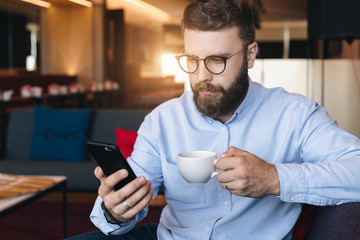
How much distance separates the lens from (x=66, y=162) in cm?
331

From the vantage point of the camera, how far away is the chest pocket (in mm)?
1268

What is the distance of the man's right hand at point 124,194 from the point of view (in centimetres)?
97

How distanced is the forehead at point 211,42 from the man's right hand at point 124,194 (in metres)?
0.43

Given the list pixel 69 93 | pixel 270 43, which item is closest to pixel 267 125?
pixel 69 93

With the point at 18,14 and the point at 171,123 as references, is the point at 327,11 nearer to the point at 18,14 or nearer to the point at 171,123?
the point at 171,123

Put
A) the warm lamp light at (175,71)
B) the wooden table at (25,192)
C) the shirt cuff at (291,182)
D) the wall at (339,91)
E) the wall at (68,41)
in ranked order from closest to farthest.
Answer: the shirt cuff at (291,182) < the wooden table at (25,192) < the wall at (339,91) < the warm lamp light at (175,71) < the wall at (68,41)

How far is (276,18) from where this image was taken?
1507 centimetres

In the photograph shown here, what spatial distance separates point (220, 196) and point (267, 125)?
26cm

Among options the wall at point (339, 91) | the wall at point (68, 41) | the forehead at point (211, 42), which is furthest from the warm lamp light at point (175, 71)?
the forehead at point (211, 42)

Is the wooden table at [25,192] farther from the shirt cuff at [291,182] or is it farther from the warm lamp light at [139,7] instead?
the warm lamp light at [139,7]

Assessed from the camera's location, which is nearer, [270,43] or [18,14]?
[18,14]

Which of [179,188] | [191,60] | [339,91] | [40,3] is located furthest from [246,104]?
[40,3]

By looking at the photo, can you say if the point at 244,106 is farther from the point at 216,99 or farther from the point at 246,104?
the point at 216,99

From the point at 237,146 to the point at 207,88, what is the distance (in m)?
0.20
